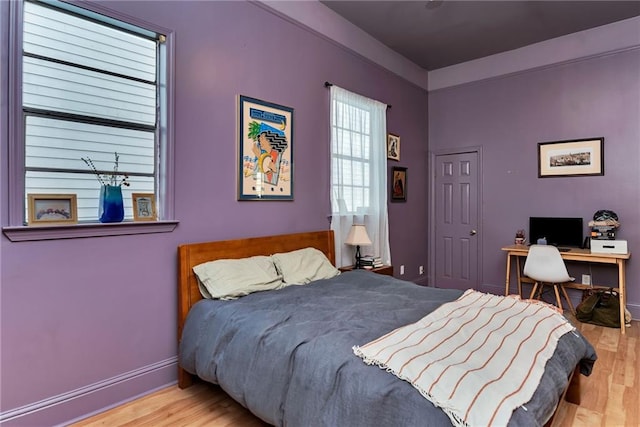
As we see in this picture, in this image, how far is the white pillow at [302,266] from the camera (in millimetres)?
2865

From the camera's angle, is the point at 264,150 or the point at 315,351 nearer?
the point at 315,351

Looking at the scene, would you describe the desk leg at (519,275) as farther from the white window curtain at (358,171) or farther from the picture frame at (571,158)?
the white window curtain at (358,171)

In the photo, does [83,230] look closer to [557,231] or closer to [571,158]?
[557,231]

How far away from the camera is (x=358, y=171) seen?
13.2ft

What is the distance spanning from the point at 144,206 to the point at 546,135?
4.59 meters

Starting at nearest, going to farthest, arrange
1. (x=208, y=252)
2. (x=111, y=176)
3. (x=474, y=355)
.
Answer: (x=474, y=355) < (x=111, y=176) < (x=208, y=252)

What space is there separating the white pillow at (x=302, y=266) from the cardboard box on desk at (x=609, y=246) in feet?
9.19

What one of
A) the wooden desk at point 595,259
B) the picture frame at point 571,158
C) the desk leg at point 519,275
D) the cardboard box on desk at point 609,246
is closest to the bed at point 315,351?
the wooden desk at point 595,259

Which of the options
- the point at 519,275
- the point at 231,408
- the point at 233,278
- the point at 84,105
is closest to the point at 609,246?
the point at 519,275

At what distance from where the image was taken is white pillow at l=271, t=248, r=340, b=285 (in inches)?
113

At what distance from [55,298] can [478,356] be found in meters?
2.24

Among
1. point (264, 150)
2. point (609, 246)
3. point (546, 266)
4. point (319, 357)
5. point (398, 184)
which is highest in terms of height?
point (264, 150)

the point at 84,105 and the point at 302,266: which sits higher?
the point at 84,105

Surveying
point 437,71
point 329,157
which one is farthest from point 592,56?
point 329,157
